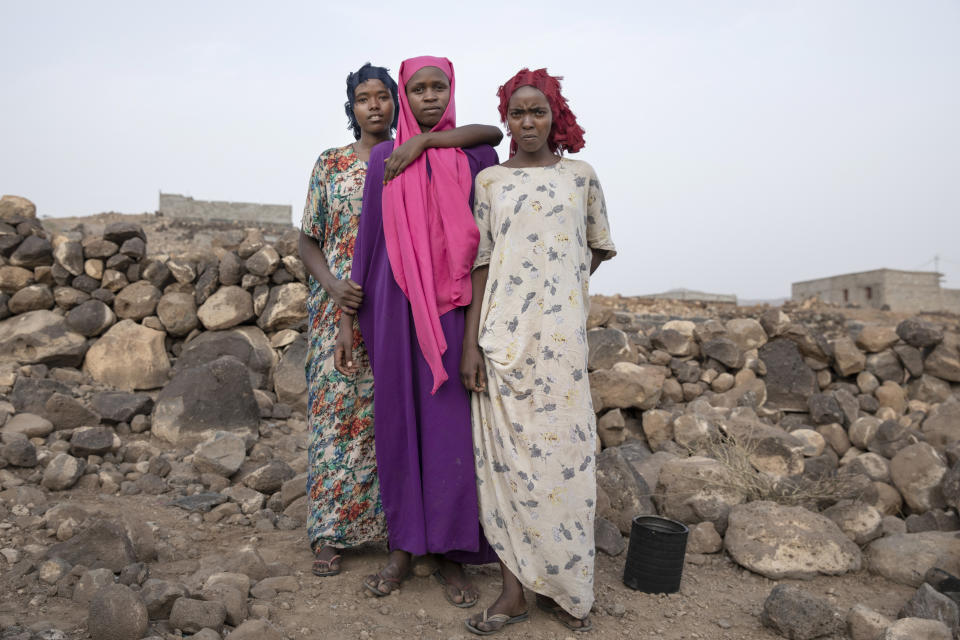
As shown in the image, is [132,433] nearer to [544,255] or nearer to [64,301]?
[64,301]

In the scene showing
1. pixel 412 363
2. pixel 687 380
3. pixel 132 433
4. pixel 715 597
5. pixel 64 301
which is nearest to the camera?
pixel 412 363

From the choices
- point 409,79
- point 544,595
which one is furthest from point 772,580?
point 409,79

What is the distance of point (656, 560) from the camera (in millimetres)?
3098

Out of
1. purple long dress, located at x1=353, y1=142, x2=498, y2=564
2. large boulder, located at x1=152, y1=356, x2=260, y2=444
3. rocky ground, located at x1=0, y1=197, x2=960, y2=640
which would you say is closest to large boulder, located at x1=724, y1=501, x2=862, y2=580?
rocky ground, located at x1=0, y1=197, x2=960, y2=640

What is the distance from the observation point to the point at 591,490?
8.63 feet

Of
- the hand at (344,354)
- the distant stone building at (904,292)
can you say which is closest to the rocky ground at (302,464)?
the hand at (344,354)

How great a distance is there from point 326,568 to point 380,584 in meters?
0.31

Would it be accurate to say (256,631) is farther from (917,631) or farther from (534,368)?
(917,631)

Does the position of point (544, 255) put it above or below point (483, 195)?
below

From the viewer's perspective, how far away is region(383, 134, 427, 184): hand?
2727 millimetres

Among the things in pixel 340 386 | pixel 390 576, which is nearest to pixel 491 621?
pixel 390 576

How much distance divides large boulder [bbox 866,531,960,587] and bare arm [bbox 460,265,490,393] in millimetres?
2348

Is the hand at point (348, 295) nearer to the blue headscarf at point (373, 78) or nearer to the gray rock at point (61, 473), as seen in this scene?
the blue headscarf at point (373, 78)

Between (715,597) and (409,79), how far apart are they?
261cm
